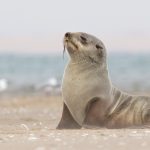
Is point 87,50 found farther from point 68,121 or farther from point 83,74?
point 68,121

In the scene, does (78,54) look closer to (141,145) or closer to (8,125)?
(8,125)

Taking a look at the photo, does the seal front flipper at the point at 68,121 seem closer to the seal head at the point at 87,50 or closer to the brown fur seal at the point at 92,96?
the brown fur seal at the point at 92,96

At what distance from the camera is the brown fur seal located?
9039 mm

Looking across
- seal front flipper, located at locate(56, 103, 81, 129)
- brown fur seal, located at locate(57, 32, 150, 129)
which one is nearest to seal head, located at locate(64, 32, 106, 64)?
brown fur seal, located at locate(57, 32, 150, 129)

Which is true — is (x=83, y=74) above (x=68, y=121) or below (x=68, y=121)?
above

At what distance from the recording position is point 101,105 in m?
9.03

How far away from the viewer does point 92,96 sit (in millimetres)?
9109

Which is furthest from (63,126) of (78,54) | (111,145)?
(111,145)

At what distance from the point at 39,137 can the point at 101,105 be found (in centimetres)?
223

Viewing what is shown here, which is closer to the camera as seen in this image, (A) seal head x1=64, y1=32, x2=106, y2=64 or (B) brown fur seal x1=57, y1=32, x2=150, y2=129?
(B) brown fur seal x1=57, y1=32, x2=150, y2=129

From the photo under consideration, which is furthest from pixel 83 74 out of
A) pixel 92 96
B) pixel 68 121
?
pixel 68 121

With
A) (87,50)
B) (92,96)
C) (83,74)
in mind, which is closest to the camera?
(92,96)

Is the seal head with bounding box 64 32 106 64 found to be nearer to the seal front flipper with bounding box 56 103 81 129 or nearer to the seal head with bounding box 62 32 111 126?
the seal head with bounding box 62 32 111 126

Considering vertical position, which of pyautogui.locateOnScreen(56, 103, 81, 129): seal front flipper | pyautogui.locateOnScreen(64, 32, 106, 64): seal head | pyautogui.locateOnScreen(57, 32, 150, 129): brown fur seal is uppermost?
pyautogui.locateOnScreen(64, 32, 106, 64): seal head
